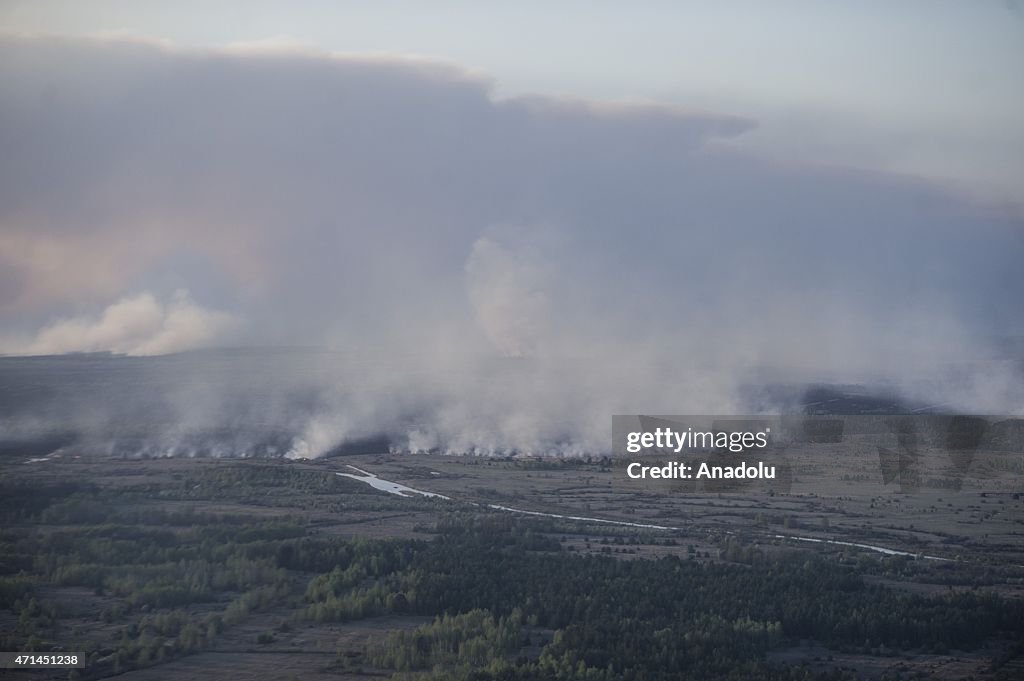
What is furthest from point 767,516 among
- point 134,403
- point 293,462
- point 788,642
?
point 134,403

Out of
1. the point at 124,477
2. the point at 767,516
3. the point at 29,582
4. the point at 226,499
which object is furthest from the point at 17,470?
the point at 767,516

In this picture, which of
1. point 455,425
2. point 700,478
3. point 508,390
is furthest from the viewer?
point 508,390

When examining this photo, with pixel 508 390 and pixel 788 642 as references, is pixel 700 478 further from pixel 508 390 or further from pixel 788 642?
pixel 508 390

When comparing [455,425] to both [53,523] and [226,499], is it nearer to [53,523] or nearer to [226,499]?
[226,499]

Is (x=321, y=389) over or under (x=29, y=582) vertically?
over

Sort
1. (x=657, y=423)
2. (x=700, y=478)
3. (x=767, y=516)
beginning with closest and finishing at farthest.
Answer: (x=767, y=516) < (x=700, y=478) < (x=657, y=423)

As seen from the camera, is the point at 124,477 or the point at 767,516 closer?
the point at 767,516
